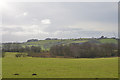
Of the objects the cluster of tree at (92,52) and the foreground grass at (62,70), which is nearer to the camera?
the foreground grass at (62,70)

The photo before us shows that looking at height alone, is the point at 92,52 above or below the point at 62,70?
below

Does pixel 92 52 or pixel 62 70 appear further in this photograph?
pixel 92 52

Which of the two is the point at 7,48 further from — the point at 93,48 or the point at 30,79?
the point at 30,79

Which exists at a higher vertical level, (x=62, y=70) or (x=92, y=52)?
(x=62, y=70)

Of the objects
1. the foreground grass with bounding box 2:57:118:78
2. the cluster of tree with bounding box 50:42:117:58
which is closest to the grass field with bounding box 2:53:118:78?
the foreground grass with bounding box 2:57:118:78

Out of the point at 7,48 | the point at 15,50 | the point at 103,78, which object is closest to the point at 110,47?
the point at 15,50

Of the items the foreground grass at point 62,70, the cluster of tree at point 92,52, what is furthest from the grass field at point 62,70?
the cluster of tree at point 92,52

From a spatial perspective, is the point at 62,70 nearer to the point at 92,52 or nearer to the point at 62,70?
the point at 62,70

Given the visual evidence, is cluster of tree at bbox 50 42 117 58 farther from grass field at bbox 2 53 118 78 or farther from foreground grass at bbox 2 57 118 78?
foreground grass at bbox 2 57 118 78

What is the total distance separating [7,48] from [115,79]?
73.8 metres

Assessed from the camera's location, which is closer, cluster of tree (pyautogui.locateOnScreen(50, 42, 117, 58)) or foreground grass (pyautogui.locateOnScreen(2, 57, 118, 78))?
foreground grass (pyautogui.locateOnScreen(2, 57, 118, 78))

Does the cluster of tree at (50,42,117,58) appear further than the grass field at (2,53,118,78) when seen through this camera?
Yes

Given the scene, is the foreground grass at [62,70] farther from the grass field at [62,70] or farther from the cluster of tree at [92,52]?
the cluster of tree at [92,52]

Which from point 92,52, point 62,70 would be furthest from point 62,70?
point 92,52
